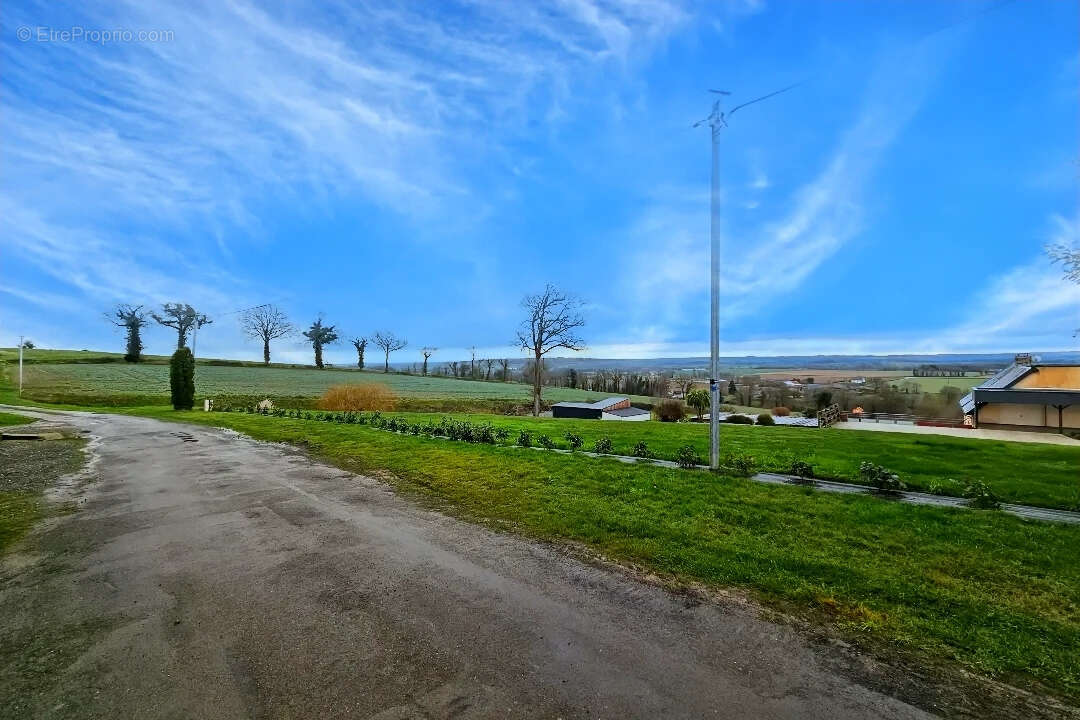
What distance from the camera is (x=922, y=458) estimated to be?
1052 centimetres

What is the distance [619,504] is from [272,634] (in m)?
4.64

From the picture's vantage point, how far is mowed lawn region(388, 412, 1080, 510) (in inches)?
304

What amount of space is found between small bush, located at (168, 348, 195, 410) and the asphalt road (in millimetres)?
29277

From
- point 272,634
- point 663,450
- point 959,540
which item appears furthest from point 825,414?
point 272,634

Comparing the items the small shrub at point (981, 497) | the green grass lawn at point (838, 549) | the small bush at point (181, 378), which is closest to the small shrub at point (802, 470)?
the green grass lawn at point (838, 549)

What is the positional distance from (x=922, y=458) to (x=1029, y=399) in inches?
821

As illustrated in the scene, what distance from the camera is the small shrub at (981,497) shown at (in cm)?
666

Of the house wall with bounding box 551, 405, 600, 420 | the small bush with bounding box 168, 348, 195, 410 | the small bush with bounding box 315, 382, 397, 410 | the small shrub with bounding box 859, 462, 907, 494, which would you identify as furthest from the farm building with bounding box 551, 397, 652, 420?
the small shrub with bounding box 859, 462, 907, 494

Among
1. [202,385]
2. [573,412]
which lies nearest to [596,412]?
[573,412]

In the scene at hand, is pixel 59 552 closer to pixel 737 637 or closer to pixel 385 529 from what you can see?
pixel 385 529

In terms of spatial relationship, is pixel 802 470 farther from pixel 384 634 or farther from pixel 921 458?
pixel 384 634

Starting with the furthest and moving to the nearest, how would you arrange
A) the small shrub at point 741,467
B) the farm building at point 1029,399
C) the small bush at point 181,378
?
1. the small bush at point 181,378
2. the farm building at point 1029,399
3. the small shrub at point 741,467

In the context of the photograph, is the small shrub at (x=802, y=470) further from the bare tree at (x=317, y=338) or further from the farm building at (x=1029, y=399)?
the bare tree at (x=317, y=338)

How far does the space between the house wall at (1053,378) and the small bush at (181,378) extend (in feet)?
162
